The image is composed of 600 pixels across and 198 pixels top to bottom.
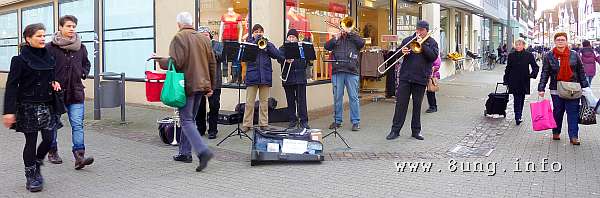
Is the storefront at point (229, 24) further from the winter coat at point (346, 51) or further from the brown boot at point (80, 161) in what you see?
the brown boot at point (80, 161)

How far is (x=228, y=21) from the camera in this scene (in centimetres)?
1089

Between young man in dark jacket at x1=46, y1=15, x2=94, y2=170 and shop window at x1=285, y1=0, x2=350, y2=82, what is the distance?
4.92 meters

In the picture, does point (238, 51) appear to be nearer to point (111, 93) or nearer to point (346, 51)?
point (346, 51)

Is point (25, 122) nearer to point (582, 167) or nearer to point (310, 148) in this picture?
point (310, 148)

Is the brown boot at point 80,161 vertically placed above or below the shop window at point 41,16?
below

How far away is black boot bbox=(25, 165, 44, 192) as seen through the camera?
541cm

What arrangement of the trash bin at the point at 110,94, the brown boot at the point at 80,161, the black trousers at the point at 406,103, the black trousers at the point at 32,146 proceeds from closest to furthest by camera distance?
the black trousers at the point at 32,146 → the brown boot at the point at 80,161 → the black trousers at the point at 406,103 → the trash bin at the point at 110,94

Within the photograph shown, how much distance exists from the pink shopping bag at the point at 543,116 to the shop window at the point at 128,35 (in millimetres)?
7621

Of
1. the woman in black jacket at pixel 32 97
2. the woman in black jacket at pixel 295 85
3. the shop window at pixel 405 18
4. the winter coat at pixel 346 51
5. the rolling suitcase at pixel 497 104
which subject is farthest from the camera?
the shop window at pixel 405 18

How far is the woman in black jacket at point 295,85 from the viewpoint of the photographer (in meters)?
8.87

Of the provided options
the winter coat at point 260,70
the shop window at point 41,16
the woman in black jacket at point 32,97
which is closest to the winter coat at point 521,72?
the winter coat at point 260,70

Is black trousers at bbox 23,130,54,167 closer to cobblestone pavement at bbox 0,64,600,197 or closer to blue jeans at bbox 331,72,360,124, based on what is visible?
cobblestone pavement at bbox 0,64,600,197

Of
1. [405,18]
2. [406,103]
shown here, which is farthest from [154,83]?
[405,18]

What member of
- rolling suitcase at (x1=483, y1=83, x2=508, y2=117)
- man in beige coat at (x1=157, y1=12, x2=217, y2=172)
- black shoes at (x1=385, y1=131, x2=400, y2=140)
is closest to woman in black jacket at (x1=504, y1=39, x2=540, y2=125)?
rolling suitcase at (x1=483, y1=83, x2=508, y2=117)
